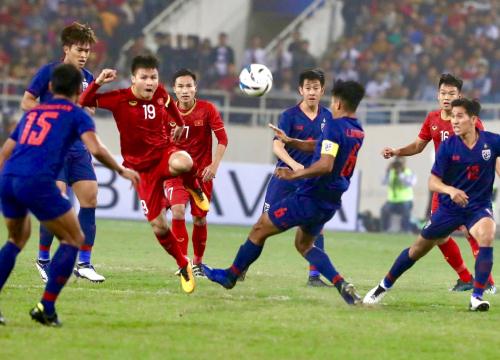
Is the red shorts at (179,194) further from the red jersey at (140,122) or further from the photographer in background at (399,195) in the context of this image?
the photographer in background at (399,195)

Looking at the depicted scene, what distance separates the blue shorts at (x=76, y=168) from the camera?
1066 cm

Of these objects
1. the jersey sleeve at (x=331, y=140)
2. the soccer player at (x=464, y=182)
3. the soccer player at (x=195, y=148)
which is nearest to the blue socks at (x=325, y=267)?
the soccer player at (x=464, y=182)

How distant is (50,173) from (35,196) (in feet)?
0.62

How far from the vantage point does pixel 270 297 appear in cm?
1013

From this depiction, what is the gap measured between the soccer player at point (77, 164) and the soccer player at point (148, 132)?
0.39m

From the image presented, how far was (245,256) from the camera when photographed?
9.90m

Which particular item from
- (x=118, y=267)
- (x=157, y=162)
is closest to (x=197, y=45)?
(x=118, y=267)

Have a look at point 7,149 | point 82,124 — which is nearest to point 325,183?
point 82,124

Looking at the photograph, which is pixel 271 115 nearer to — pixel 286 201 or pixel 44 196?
pixel 286 201

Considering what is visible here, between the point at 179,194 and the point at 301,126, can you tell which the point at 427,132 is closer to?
the point at 301,126

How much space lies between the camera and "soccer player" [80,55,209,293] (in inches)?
413

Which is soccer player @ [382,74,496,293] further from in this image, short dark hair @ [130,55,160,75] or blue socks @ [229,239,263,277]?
short dark hair @ [130,55,160,75]

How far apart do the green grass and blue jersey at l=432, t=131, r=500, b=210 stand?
3.17 ft

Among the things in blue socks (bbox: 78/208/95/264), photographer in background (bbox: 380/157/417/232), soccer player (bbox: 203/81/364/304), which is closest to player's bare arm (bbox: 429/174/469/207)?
soccer player (bbox: 203/81/364/304)
